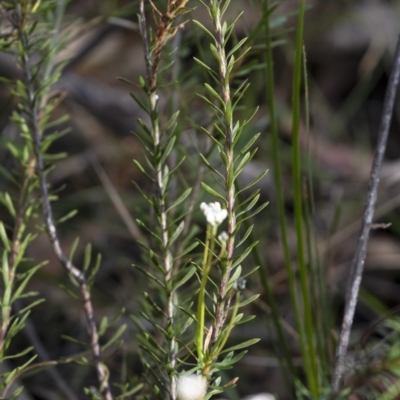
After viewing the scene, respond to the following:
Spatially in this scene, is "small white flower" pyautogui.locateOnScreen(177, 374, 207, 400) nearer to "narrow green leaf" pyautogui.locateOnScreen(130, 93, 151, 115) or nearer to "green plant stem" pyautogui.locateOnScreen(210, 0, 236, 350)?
"green plant stem" pyautogui.locateOnScreen(210, 0, 236, 350)

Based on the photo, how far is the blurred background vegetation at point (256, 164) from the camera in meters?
1.25

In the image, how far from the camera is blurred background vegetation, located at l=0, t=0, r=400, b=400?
1.25 meters

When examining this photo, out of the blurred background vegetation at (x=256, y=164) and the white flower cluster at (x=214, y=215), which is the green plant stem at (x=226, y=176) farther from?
the blurred background vegetation at (x=256, y=164)

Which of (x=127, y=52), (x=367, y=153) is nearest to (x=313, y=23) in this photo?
(x=367, y=153)

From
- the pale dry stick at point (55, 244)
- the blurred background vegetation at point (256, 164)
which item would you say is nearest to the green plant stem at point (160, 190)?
the pale dry stick at point (55, 244)

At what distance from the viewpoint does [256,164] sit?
1535 mm

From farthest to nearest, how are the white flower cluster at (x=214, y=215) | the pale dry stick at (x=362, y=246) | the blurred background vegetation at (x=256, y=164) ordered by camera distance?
the blurred background vegetation at (x=256, y=164)
the pale dry stick at (x=362, y=246)
the white flower cluster at (x=214, y=215)

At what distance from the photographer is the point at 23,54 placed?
1.67 ft

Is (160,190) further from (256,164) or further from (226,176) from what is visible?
(256,164)

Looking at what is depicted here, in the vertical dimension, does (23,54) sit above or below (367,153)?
above

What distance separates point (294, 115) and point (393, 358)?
23 cm

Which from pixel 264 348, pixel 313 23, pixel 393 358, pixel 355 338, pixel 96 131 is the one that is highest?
pixel 393 358

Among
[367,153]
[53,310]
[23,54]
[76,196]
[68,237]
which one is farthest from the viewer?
[367,153]

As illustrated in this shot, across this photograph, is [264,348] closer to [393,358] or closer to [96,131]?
[96,131]
